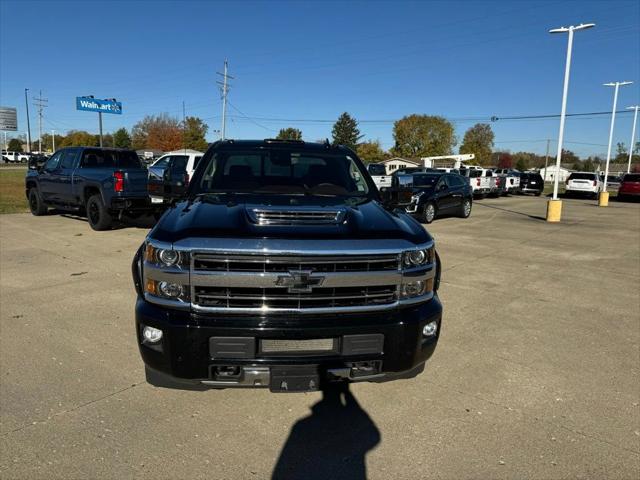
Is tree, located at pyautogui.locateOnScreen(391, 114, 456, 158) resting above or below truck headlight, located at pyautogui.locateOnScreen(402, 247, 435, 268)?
above

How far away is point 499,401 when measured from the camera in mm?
3455

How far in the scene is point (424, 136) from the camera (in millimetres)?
98312

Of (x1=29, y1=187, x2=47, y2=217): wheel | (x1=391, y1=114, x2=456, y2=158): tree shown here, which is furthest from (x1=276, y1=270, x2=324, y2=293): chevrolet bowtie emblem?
(x1=391, y1=114, x2=456, y2=158): tree

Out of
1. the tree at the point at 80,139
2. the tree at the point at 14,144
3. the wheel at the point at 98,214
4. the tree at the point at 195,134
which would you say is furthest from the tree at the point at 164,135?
the wheel at the point at 98,214

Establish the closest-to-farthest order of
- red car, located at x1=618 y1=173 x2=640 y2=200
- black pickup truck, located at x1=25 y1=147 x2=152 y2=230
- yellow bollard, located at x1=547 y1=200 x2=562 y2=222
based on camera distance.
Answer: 1. black pickup truck, located at x1=25 y1=147 x2=152 y2=230
2. yellow bollard, located at x1=547 y1=200 x2=562 y2=222
3. red car, located at x1=618 y1=173 x2=640 y2=200

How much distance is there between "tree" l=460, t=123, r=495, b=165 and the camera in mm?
105619

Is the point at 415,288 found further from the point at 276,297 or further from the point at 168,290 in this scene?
the point at 168,290

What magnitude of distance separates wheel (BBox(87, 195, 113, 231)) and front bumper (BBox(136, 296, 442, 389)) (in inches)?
333

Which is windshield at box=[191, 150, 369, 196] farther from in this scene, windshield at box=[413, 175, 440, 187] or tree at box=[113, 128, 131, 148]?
tree at box=[113, 128, 131, 148]

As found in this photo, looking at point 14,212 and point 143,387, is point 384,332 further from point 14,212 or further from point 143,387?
point 14,212

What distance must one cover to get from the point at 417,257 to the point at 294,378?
1.06m

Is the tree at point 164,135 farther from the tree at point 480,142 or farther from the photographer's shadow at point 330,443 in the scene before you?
the photographer's shadow at point 330,443

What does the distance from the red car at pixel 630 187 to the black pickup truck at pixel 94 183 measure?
1181 inches

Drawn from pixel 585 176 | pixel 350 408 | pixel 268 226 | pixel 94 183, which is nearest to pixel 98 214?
pixel 94 183
